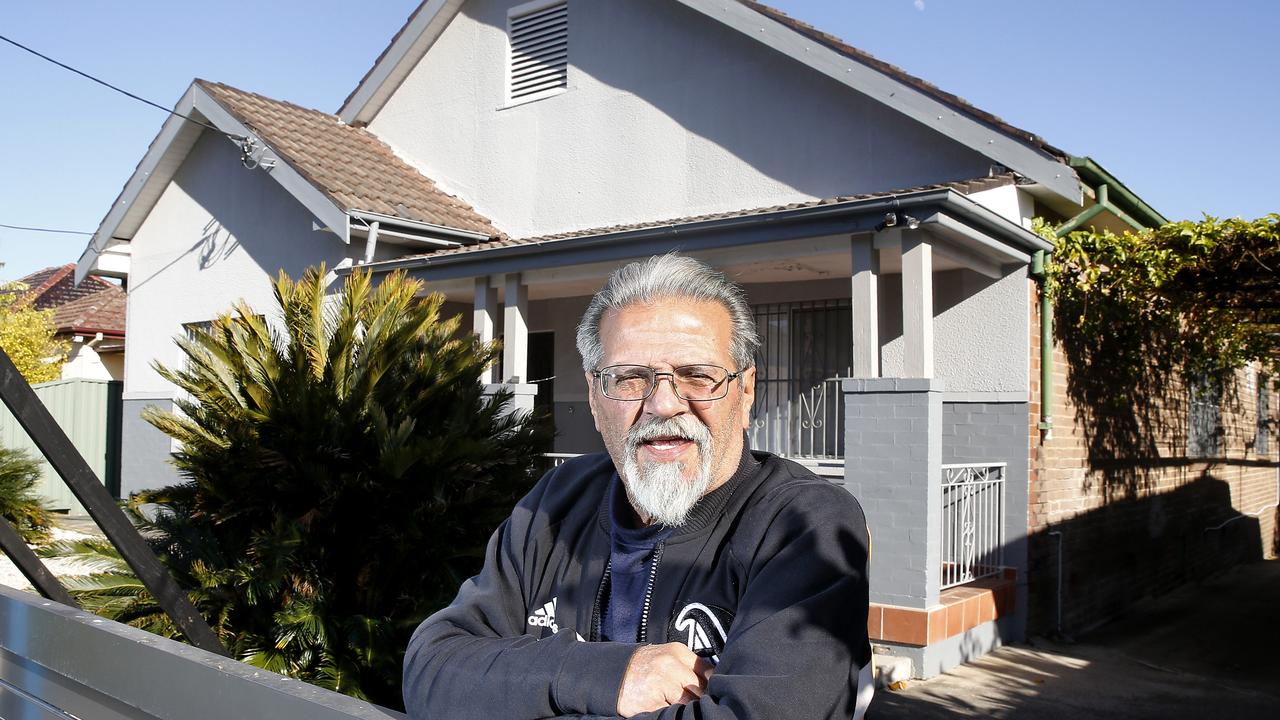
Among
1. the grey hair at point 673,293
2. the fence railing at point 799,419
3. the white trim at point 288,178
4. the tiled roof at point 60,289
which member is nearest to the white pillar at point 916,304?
the fence railing at point 799,419

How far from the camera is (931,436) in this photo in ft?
22.4

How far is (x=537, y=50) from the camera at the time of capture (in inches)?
443

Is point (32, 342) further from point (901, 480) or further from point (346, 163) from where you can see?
point (901, 480)

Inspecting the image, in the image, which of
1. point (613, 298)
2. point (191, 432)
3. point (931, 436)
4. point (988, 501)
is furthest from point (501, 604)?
point (988, 501)

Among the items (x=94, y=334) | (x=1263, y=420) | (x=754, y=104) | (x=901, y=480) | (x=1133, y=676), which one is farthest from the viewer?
(x=94, y=334)

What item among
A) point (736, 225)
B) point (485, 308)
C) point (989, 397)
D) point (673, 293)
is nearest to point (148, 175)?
point (485, 308)

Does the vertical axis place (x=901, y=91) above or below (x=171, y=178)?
below

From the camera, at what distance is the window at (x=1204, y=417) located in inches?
462

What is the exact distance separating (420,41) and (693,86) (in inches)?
150

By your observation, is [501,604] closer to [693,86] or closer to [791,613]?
[791,613]

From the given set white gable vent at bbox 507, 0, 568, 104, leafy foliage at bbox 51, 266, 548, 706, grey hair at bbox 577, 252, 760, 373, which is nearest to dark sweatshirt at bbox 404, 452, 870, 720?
grey hair at bbox 577, 252, 760, 373

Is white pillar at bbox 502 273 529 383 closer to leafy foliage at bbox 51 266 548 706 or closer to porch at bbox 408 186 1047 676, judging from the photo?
porch at bbox 408 186 1047 676

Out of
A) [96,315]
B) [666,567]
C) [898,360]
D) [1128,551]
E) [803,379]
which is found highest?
[96,315]

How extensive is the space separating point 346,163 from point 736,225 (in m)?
5.28
